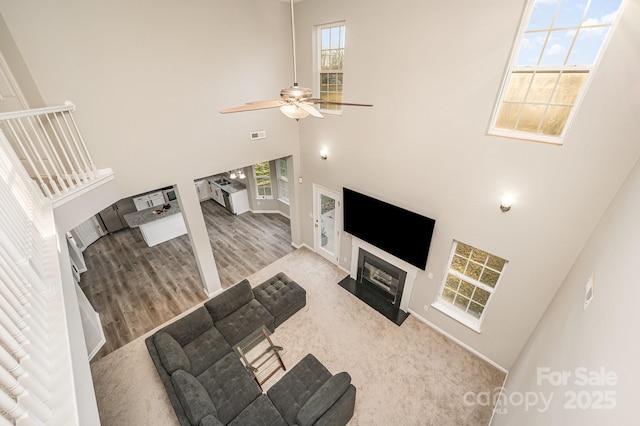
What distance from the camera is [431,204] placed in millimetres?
4398

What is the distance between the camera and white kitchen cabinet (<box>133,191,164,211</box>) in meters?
9.56

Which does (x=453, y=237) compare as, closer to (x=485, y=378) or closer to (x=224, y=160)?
(x=485, y=378)

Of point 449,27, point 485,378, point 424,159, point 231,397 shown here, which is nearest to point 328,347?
point 231,397

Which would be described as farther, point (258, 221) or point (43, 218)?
point (258, 221)

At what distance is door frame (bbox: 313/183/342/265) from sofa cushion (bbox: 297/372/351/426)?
3338mm

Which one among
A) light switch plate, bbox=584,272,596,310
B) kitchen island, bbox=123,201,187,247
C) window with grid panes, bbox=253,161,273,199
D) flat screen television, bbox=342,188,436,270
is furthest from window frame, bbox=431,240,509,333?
kitchen island, bbox=123,201,187,247

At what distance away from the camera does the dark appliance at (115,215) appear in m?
8.81

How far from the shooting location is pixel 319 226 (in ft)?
23.2

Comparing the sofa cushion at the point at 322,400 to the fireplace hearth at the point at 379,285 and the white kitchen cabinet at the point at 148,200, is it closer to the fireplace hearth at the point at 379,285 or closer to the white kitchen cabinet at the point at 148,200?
the fireplace hearth at the point at 379,285

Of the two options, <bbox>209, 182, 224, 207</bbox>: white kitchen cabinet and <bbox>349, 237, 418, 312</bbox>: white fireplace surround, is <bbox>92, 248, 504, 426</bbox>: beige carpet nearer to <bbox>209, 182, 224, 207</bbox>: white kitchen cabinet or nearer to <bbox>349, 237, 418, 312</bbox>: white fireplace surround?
<bbox>349, 237, 418, 312</bbox>: white fireplace surround

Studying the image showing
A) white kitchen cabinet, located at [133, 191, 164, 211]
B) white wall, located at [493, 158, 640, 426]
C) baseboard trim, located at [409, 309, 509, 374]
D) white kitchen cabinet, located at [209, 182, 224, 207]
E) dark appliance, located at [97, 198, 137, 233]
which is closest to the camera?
white wall, located at [493, 158, 640, 426]

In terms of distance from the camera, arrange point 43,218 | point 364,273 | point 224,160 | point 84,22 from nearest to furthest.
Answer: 1. point 43,218
2. point 84,22
3. point 224,160
4. point 364,273

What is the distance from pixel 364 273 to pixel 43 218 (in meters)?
5.51

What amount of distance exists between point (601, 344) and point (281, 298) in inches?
187
